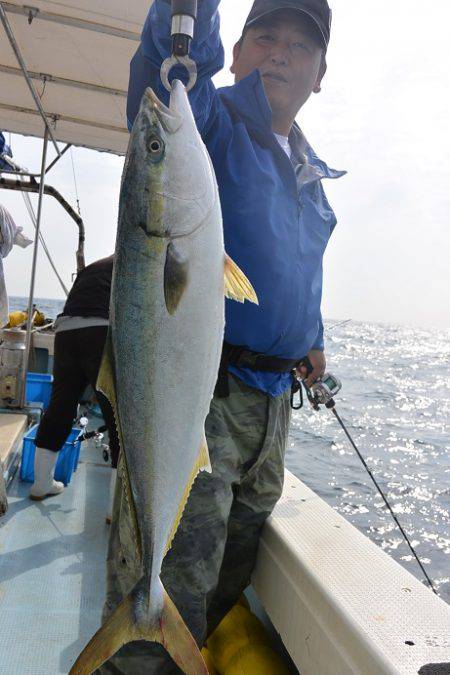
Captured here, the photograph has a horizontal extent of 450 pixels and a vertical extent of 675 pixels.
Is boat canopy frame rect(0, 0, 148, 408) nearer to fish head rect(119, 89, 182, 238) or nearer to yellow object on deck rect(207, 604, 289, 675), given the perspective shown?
fish head rect(119, 89, 182, 238)

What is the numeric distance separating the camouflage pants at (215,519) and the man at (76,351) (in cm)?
136

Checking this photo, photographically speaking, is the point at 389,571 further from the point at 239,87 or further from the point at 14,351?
the point at 14,351

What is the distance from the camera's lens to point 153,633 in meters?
1.56

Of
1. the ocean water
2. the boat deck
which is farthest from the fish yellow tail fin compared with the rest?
the ocean water

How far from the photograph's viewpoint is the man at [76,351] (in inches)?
146

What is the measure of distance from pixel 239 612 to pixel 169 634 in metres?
1.32

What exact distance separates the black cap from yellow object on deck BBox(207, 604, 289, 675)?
2.66 metres

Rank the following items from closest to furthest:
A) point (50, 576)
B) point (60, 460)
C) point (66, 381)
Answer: point (50, 576) → point (66, 381) → point (60, 460)

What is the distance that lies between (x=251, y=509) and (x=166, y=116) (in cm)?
172

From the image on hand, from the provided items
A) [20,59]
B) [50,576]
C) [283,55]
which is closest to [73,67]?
[20,59]

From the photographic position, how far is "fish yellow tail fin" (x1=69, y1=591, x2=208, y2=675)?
1532 millimetres

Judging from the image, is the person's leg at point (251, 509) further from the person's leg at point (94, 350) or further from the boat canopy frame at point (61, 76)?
the boat canopy frame at point (61, 76)

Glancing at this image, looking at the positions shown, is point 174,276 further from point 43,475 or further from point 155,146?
point 43,475

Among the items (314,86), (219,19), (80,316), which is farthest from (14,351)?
(219,19)
